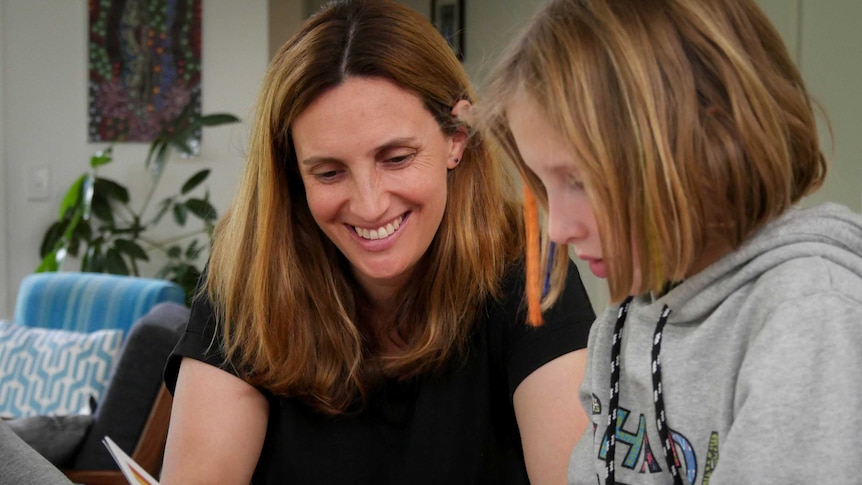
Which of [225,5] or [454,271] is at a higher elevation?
[225,5]

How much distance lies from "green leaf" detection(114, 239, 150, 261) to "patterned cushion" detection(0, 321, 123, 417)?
95cm

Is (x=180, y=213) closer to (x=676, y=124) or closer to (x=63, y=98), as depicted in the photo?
(x=63, y=98)

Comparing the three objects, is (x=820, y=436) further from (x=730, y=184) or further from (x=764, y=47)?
(x=764, y=47)

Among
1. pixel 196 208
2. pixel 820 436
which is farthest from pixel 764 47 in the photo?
pixel 196 208

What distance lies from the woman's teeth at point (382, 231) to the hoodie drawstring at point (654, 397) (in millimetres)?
527

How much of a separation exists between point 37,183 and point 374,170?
3.78 meters

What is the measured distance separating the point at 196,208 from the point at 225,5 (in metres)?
1.01

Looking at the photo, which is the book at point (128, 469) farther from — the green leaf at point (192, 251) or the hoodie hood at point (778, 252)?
the green leaf at point (192, 251)

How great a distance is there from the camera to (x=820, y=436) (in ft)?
2.19

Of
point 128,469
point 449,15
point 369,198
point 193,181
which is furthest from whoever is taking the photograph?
point 449,15

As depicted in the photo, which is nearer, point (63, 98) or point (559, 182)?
point (559, 182)

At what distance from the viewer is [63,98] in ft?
15.4

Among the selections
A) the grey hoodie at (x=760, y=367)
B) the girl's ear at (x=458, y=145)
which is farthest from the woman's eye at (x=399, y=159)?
the grey hoodie at (x=760, y=367)

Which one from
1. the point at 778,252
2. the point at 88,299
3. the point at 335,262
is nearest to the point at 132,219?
the point at 88,299
